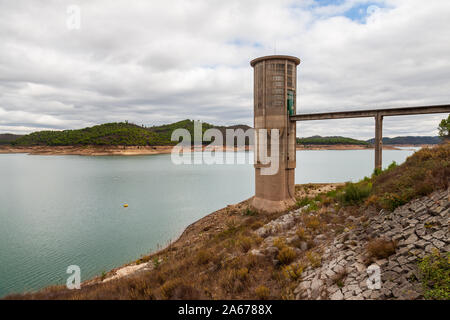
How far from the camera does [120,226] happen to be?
678 inches

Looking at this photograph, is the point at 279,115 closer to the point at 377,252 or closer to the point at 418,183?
the point at 418,183

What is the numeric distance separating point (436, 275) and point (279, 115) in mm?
13698

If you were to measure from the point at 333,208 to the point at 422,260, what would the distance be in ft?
17.1

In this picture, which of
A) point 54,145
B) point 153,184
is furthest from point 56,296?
point 54,145

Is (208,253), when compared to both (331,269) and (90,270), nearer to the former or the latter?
(331,269)

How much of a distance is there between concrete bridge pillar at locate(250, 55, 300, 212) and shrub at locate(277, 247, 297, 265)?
11.0 metres

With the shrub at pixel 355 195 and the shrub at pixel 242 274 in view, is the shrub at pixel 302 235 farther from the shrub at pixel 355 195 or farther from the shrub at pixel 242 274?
the shrub at pixel 355 195

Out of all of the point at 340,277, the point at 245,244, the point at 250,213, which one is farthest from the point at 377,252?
the point at 250,213

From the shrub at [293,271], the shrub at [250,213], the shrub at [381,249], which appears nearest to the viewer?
the shrub at [381,249]

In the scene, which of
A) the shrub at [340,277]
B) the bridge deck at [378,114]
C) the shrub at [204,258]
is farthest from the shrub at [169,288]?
the bridge deck at [378,114]

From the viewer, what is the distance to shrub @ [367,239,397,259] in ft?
14.1

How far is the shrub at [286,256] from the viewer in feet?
18.4

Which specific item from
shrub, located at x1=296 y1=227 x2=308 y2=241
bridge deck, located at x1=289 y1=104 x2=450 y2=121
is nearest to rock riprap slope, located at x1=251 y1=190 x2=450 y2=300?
shrub, located at x1=296 y1=227 x2=308 y2=241

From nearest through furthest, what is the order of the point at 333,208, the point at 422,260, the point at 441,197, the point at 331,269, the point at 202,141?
the point at 422,260
the point at 331,269
the point at 441,197
the point at 333,208
the point at 202,141
